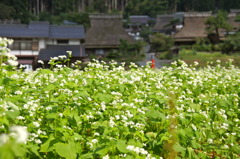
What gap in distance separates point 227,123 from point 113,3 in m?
78.3

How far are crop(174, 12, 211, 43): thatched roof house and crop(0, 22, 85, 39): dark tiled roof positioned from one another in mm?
13113

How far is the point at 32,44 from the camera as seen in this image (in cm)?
3400

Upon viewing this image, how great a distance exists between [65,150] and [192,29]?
39850 millimetres

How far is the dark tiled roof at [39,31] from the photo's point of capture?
33075mm

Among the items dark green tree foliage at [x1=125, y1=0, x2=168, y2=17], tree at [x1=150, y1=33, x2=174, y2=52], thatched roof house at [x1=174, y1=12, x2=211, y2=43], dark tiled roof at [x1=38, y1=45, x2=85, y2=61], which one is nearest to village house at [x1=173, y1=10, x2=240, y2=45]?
thatched roof house at [x1=174, y1=12, x2=211, y2=43]

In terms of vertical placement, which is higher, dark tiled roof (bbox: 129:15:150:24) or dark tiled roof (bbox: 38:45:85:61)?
dark tiled roof (bbox: 129:15:150:24)

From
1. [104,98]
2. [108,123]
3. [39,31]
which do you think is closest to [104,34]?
[39,31]

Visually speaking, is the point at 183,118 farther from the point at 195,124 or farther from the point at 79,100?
the point at 79,100

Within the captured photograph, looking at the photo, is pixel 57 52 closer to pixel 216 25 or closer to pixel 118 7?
pixel 216 25

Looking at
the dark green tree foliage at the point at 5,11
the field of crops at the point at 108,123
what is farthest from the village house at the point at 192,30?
the field of crops at the point at 108,123

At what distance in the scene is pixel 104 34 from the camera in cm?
3819

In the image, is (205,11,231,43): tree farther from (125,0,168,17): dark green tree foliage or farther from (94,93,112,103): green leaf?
(125,0,168,17): dark green tree foliage

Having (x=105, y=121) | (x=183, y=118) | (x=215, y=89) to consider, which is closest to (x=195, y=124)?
(x=183, y=118)

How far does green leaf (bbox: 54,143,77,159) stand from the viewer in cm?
306
